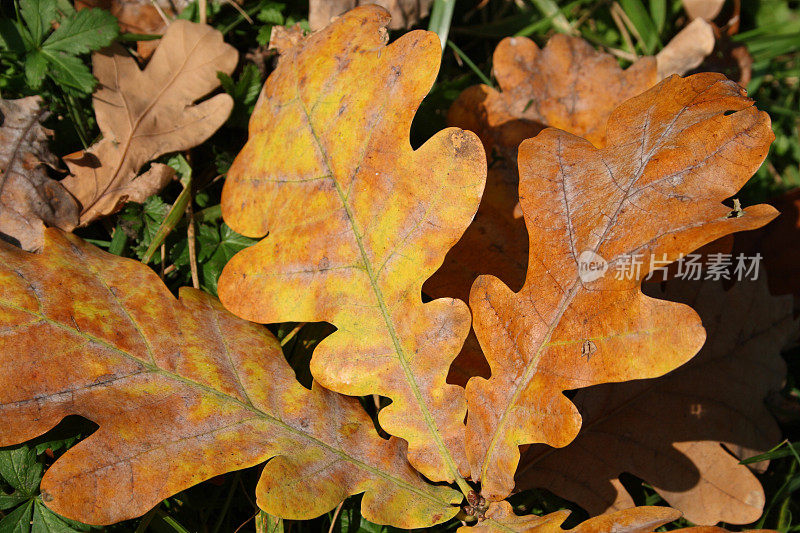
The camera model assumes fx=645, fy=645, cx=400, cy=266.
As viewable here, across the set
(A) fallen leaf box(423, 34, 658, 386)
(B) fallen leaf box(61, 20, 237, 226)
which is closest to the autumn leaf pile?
(B) fallen leaf box(61, 20, 237, 226)

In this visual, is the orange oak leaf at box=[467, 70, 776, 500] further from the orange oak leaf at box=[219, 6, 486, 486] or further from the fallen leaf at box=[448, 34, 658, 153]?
the fallen leaf at box=[448, 34, 658, 153]

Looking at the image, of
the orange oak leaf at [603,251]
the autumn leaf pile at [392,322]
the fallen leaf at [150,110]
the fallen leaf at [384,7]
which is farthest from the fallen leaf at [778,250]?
the fallen leaf at [150,110]

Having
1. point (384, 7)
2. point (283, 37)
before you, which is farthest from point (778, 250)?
point (283, 37)

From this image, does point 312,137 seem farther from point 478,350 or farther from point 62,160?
point 62,160

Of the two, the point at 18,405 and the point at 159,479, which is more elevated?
the point at 18,405

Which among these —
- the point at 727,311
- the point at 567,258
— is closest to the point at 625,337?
the point at 567,258

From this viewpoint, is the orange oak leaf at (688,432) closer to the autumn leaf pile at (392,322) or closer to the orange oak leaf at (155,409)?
the autumn leaf pile at (392,322)

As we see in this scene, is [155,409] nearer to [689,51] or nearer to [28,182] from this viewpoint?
[28,182]
